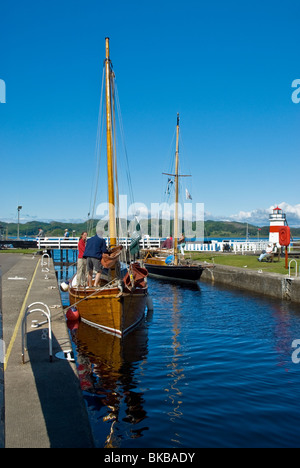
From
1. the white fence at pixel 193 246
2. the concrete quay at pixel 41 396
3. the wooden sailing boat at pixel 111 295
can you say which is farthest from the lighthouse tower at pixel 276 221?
the concrete quay at pixel 41 396

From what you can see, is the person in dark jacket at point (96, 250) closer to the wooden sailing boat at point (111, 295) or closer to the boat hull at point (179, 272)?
the wooden sailing boat at point (111, 295)

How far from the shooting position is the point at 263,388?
30.2 feet

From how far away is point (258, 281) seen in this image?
78.8ft

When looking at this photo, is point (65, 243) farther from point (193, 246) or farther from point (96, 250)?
point (96, 250)

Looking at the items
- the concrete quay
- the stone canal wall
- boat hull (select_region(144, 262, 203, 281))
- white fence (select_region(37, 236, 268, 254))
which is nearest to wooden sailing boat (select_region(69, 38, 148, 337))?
the concrete quay

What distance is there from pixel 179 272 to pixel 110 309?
17.0 m

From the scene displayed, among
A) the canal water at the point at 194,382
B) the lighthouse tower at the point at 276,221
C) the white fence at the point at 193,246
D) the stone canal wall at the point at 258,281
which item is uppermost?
the lighthouse tower at the point at 276,221

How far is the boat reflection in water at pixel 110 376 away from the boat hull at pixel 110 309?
30 cm

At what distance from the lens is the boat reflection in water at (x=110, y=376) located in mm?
7345

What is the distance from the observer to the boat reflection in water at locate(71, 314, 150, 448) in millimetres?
7345

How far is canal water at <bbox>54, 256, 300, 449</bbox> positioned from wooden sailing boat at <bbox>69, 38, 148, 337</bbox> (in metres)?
0.51

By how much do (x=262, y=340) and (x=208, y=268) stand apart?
57.6 ft

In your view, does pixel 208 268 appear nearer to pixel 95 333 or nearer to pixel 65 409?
pixel 95 333
